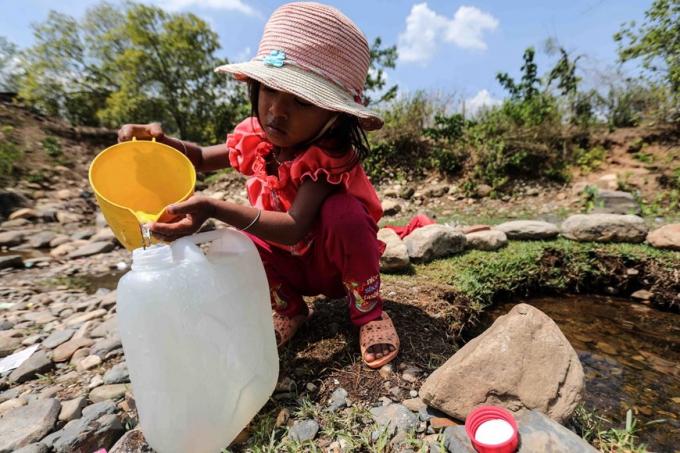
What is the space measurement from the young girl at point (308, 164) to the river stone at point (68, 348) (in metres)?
1.15

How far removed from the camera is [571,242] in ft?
11.3

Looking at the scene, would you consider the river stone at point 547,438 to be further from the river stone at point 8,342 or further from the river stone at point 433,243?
the river stone at point 8,342

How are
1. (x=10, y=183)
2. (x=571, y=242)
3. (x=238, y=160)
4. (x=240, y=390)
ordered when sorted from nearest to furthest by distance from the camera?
(x=240, y=390), (x=238, y=160), (x=571, y=242), (x=10, y=183)

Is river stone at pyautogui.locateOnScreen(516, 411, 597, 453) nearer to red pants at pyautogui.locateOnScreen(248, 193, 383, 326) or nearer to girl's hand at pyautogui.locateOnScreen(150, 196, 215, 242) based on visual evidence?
red pants at pyautogui.locateOnScreen(248, 193, 383, 326)

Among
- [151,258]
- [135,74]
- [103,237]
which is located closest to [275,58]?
[151,258]

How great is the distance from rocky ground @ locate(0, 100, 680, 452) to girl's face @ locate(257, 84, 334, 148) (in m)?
0.96

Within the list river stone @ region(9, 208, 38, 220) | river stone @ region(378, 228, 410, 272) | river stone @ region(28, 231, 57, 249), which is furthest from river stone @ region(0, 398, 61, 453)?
river stone @ region(9, 208, 38, 220)

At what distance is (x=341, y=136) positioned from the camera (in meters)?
1.67

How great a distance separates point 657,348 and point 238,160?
2.74 metres

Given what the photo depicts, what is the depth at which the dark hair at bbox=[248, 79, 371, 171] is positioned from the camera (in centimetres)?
161

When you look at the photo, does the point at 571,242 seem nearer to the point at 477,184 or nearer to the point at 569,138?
the point at 477,184

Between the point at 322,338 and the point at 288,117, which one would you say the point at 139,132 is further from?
the point at 322,338

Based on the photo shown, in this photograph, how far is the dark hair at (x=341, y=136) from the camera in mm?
1611

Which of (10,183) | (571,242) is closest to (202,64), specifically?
(10,183)
